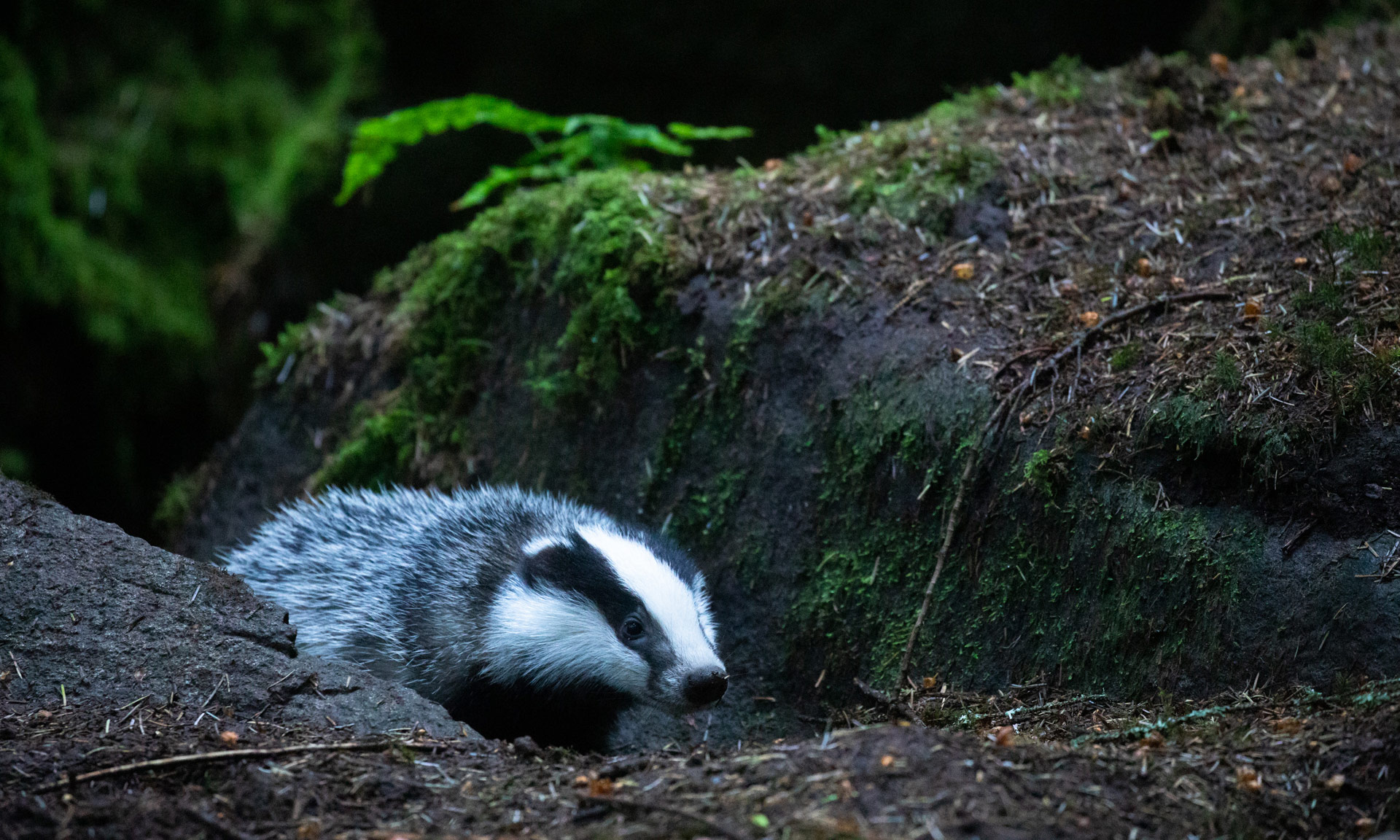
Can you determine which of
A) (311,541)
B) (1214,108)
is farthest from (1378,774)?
(311,541)

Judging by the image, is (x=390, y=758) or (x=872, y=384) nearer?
(x=390, y=758)

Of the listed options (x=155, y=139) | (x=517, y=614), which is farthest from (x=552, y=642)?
(x=155, y=139)

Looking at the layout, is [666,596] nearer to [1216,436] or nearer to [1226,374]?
[1216,436]

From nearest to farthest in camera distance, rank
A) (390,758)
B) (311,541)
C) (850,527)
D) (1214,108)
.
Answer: (390,758), (850,527), (311,541), (1214,108)

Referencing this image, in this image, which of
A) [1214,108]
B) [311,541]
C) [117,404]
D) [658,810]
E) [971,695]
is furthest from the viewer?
[117,404]

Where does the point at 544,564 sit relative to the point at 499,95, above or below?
below

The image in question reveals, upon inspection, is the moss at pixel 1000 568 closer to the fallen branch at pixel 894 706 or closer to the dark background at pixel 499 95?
the fallen branch at pixel 894 706

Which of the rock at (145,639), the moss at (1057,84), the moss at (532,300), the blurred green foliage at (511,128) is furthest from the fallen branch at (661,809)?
the moss at (1057,84)

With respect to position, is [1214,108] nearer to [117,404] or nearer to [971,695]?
[971,695]

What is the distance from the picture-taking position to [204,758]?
10.0ft

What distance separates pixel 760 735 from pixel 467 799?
2.18 m

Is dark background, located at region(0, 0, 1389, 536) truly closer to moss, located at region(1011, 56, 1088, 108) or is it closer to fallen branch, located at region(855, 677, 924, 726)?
moss, located at region(1011, 56, 1088, 108)

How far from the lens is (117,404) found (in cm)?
1102

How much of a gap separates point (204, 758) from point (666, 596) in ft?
6.17
